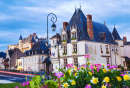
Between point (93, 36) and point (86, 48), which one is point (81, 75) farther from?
point (93, 36)

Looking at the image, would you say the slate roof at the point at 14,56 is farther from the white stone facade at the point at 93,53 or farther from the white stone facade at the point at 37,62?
the white stone facade at the point at 93,53

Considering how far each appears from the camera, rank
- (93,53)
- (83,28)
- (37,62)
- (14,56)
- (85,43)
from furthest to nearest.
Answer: (14,56)
(37,62)
(83,28)
(93,53)
(85,43)

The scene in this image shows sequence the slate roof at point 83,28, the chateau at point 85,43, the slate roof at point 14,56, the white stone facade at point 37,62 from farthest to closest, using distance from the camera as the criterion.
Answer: the slate roof at point 14,56 → the white stone facade at point 37,62 → the slate roof at point 83,28 → the chateau at point 85,43

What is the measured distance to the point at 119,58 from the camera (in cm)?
3938

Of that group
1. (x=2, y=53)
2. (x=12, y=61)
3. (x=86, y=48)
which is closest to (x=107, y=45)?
(x=86, y=48)

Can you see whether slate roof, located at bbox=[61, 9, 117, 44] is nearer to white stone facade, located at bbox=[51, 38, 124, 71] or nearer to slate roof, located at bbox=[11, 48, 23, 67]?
white stone facade, located at bbox=[51, 38, 124, 71]

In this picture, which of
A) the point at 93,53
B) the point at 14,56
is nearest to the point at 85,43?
the point at 93,53

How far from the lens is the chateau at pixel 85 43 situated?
33344 mm

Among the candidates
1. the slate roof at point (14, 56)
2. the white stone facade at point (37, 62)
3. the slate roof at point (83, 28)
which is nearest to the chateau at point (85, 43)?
the slate roof at point (83, 28)

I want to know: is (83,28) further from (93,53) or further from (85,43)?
(93,53)

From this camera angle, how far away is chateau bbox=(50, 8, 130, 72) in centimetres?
3334

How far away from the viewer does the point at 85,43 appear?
32750mm

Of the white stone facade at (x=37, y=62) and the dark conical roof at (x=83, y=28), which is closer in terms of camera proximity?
the dark conical roof at (x=83, y=28)

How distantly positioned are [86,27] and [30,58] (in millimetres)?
27231
